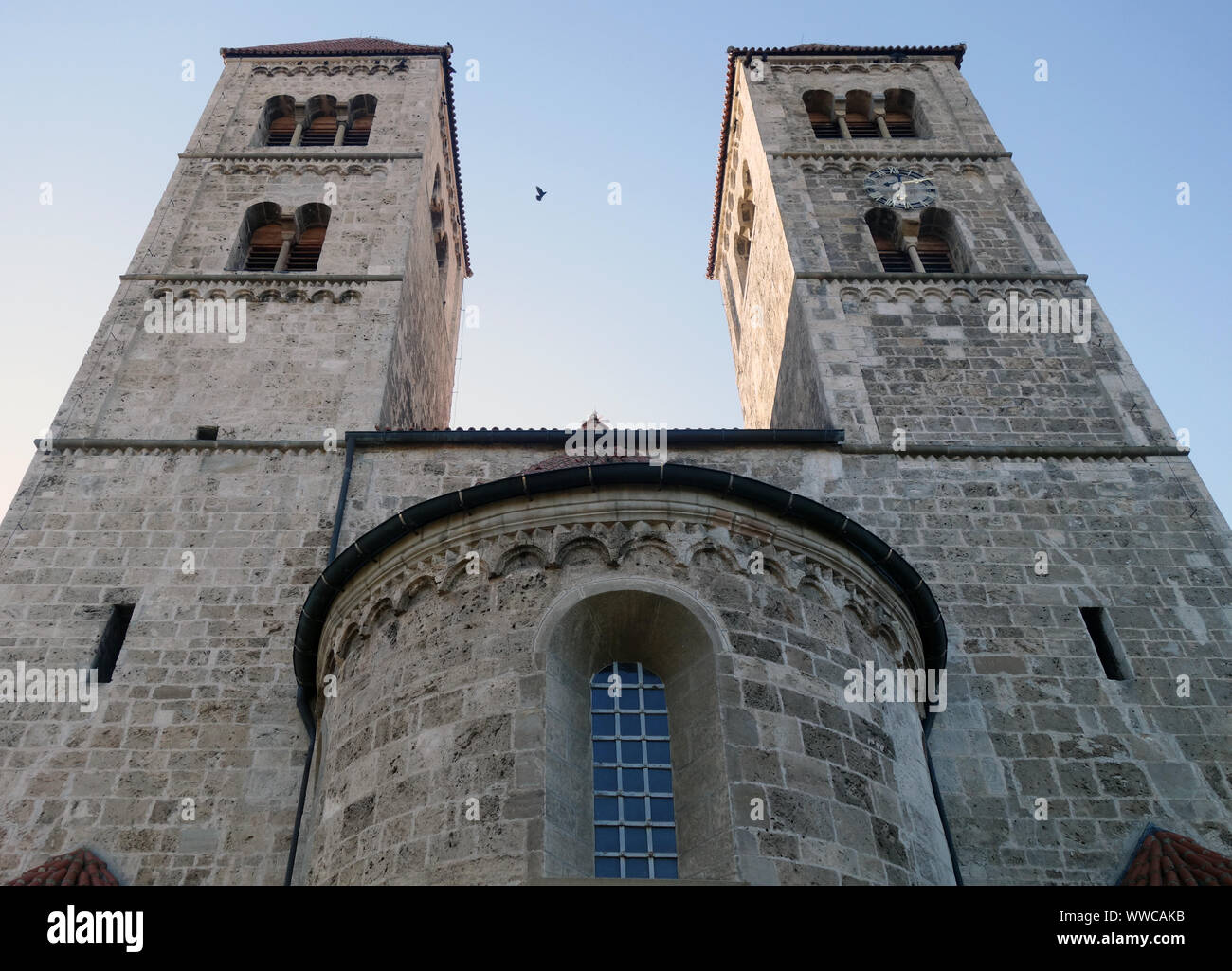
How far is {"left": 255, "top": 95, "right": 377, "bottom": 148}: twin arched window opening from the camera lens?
21.2 m

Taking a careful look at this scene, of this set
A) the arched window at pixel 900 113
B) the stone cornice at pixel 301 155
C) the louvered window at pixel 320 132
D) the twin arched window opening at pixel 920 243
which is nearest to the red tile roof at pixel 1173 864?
the twin arched window opening at pixel 920 243

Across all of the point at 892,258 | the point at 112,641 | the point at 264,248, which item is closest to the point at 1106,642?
the point at 892,258

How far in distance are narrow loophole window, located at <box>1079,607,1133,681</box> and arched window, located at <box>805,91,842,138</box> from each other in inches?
499

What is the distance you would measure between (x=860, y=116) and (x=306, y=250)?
Result: 1117 cm

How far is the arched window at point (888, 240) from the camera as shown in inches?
708

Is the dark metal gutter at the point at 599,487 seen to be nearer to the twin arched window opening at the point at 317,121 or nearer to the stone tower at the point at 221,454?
the stone tower at the point at 221,454

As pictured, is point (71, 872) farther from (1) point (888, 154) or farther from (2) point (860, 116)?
(2) point (860, 116)

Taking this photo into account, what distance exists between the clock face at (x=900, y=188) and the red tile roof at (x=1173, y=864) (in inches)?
460

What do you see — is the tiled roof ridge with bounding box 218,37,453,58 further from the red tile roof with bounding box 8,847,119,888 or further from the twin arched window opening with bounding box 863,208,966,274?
the red tile roof with bounding box 8,847,119,888

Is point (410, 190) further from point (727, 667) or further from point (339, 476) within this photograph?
point (727, 667)

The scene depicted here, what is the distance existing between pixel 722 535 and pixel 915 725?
2294 mm
